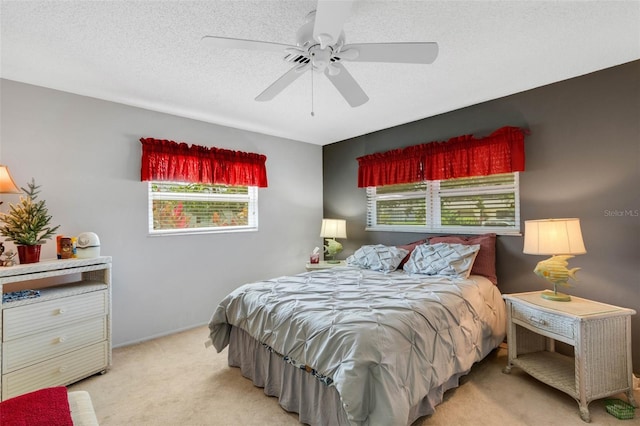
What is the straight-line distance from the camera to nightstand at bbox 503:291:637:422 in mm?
1924

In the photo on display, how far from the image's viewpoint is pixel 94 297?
8.07ft

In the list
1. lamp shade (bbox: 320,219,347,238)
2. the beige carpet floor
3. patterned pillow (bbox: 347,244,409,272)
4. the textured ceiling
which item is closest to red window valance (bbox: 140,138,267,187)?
the textured ceiling

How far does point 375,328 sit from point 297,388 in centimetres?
73

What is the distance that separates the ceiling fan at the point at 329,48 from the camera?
142 centimetres

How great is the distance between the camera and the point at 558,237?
7.17 ft

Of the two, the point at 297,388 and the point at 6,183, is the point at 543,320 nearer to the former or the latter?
the point at 297,388

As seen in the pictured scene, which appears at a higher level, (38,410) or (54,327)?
(38,410)

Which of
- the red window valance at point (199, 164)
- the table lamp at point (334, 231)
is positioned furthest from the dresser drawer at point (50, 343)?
the table lamp at point (334, 231)

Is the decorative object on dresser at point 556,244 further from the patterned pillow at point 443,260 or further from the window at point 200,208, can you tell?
the window at point 200,208

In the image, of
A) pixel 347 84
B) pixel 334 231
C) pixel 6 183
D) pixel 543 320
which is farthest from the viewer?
pixel 334 231

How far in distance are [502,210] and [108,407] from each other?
3619 mm

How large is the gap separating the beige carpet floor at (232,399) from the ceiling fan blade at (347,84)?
217 centimetres

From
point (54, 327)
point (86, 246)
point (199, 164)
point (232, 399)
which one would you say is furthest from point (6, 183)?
point (232, 399)

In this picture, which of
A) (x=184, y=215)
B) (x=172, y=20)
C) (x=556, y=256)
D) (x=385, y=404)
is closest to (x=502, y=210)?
(x=556, y=256)
